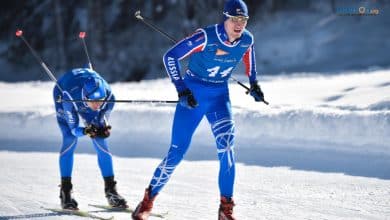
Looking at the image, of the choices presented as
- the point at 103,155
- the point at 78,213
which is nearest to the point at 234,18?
the point at 103,155

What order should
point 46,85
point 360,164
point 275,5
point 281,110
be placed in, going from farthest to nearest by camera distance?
point 275,5
point 46,85
point 281,110
point 360,164

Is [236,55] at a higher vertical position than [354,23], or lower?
higher

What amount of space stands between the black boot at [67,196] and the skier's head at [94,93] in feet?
2.66

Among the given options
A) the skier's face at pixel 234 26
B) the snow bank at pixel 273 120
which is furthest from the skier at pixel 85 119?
the snow bank at pixel 273 120

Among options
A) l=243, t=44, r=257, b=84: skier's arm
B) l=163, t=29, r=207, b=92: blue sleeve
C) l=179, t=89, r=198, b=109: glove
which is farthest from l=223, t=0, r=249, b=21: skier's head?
l=179, t=89, r=198, b=109: glove

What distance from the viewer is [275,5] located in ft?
93.5

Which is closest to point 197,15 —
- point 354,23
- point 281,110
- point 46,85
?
point 354,23

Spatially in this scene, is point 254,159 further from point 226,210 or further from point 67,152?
point 226,210

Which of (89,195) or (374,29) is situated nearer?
(89,195)

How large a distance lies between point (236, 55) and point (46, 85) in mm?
11907

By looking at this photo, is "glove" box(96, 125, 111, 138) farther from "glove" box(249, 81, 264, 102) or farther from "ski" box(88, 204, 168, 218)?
"glove" box(249, 81, 264, 102)

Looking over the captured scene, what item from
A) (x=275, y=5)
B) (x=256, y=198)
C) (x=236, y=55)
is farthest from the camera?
(x=275, y=5)

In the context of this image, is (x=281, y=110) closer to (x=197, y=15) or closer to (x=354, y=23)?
(x=197, y=15)

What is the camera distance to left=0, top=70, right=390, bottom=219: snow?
5.98 m
